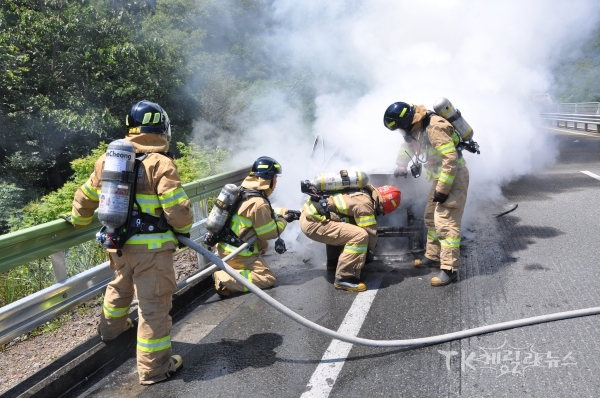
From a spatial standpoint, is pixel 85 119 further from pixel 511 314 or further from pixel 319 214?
pixel 511 314

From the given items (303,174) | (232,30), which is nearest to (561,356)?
(303,174)

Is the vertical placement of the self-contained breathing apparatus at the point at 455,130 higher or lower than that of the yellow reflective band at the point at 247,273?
higher

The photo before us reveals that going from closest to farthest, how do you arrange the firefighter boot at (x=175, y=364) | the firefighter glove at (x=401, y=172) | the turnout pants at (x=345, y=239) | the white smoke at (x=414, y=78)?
the firefighter boot at (x=175, y=364) < the turnout pants at (x=345, y=239) < the firefighter glove at (x=401, y=172) < the white smoke at (x=414, y=78)

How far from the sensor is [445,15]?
1083 cm

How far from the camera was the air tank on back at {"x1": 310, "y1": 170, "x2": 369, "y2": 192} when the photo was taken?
517cm

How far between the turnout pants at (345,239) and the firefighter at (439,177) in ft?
2.32

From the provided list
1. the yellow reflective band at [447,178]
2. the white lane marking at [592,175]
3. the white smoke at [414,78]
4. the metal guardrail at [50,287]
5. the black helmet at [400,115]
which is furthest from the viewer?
the white lane marking at [592,175]

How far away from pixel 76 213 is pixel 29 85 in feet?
33.8

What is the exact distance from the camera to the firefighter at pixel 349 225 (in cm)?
493

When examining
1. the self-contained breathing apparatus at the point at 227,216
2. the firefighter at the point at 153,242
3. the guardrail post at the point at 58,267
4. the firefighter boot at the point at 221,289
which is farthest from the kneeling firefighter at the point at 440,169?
the guardrail post at the point at 58,267

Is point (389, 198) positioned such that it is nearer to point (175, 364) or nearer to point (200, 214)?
point (200, 214)

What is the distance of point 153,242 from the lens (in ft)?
11.4

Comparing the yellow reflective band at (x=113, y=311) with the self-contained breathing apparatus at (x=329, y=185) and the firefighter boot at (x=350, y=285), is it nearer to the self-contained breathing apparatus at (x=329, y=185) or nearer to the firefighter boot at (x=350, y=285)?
the firefighter boot at (x=350, y=285)

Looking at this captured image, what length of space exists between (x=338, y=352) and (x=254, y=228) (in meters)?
1.71
